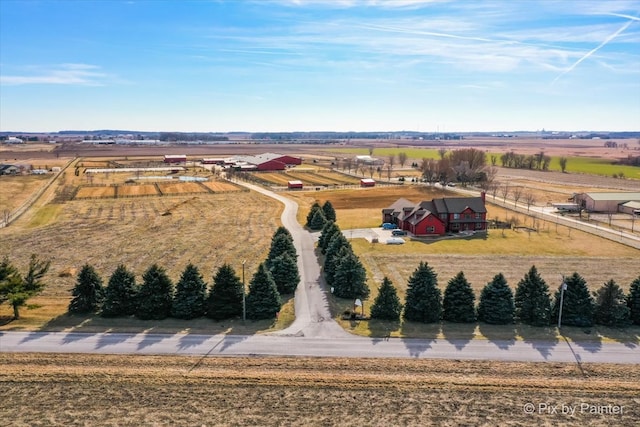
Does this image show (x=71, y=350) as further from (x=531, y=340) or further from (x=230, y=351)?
(x=531, y=340)

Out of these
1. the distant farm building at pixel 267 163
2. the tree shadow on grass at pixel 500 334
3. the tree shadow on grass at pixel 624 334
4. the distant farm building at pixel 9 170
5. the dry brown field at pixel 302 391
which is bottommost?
the dry brown field at pixel 302 391

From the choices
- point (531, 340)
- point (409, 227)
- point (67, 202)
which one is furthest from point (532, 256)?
point (67, 202)

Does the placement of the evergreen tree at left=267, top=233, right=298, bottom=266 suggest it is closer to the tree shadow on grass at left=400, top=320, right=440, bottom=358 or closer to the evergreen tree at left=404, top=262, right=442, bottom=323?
the evergreen tree at left=404, top=262, right=442, bottom=323

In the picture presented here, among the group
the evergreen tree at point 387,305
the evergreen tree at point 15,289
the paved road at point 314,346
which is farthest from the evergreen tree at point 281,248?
the evergreen tree at point 15,289

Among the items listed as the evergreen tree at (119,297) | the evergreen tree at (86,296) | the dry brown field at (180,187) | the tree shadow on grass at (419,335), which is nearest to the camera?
the tree shadow on grass at (419,335)

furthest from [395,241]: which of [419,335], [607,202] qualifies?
→ [607,202]

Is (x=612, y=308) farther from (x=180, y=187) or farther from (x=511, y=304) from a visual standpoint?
(x=180, y=187)

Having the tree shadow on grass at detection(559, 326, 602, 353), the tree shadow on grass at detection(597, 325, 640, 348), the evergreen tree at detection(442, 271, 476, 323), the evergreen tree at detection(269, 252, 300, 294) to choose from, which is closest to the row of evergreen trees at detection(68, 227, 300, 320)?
the evergreen tree at detection(269, 252, 300, 294)

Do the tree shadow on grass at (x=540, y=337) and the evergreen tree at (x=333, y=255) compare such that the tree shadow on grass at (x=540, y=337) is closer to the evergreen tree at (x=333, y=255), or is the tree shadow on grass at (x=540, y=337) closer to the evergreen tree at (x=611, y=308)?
the evergreen tree at (x=611, y=308)
